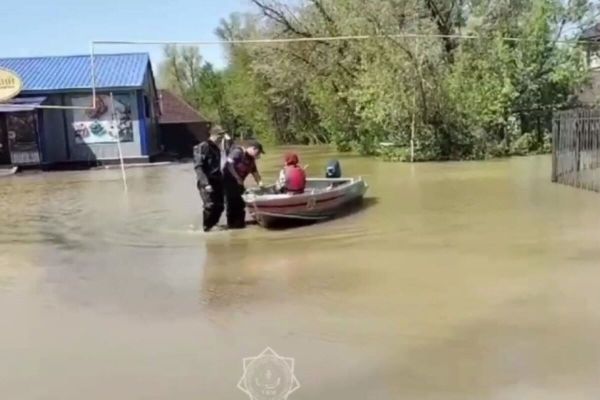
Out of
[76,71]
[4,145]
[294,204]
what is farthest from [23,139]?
[294,204]

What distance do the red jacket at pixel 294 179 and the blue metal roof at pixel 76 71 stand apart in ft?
61.7

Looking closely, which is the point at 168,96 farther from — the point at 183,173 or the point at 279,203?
the point at 279,203

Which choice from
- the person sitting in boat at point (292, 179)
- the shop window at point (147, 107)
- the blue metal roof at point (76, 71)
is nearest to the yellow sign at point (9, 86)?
the blue metal roof at point (76, 71)

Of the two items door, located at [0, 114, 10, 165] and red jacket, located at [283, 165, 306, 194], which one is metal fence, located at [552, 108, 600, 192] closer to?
red jacket, located at [283, 165, 306, 194]

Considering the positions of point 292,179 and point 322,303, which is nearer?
point 322,303

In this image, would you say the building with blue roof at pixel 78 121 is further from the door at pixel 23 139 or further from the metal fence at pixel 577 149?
the metal fence at pixel 577 149

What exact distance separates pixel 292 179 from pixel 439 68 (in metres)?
14.6

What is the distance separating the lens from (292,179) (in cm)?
1284

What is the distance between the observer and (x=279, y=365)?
5.72 meters

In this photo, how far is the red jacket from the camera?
504 inches

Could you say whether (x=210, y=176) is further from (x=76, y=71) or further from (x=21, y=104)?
(x=76, y=71)

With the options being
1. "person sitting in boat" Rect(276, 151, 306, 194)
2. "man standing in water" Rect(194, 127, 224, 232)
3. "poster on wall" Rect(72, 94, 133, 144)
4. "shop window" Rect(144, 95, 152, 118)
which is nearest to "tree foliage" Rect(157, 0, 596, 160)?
"shop window" Rect(144, 95, 152, 118)

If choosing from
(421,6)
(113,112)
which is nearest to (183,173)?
(113,112)

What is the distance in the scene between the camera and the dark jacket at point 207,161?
38.6 ft
